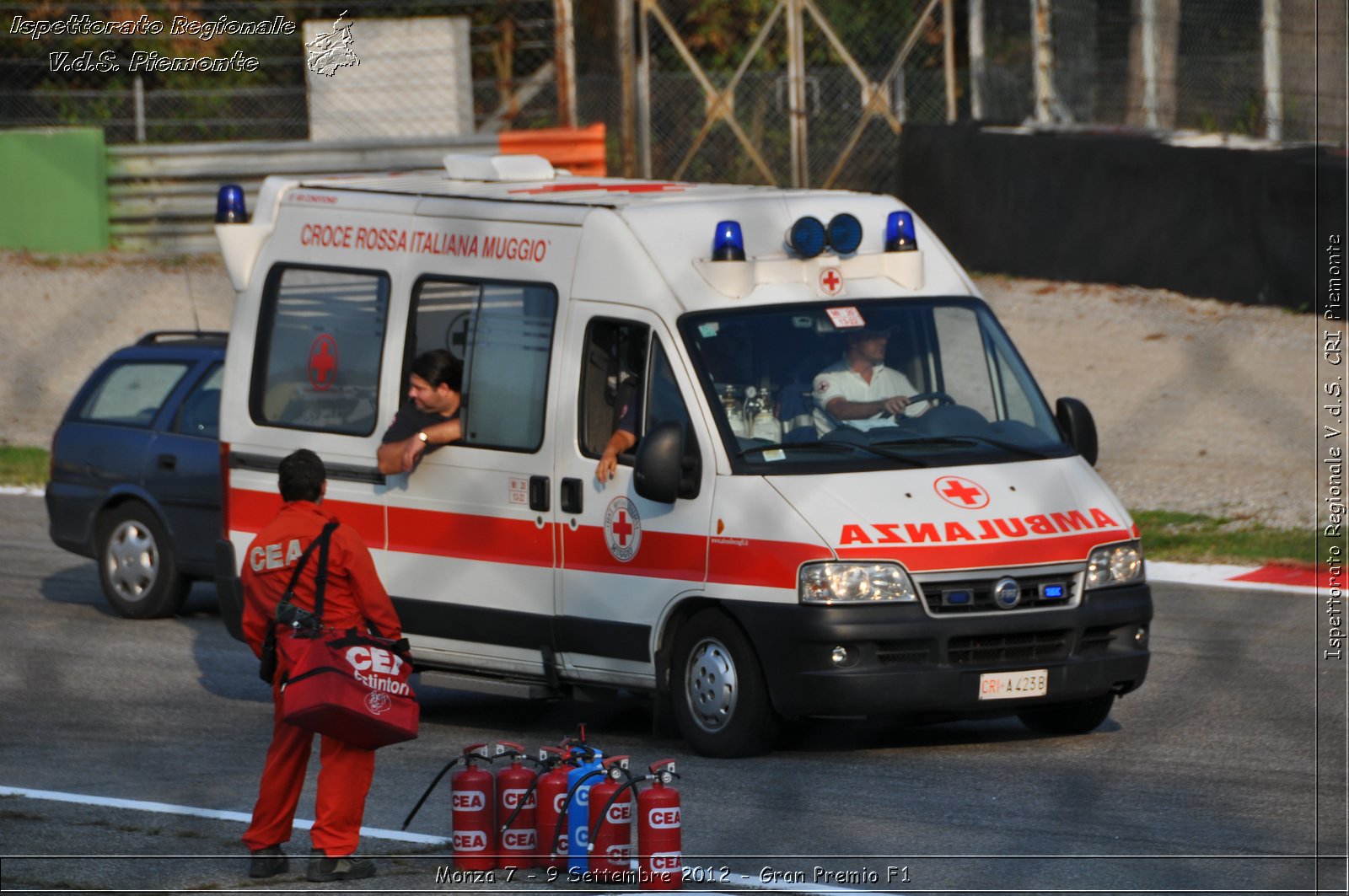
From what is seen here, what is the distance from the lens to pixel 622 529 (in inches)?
383

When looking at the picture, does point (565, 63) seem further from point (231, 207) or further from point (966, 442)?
point (966, 442)

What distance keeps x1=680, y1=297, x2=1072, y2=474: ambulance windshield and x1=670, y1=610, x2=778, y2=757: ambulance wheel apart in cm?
→ 75

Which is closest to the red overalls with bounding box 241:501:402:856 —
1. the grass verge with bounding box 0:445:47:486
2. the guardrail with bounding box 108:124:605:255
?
the grass verge with bounding box 0:445:47:486

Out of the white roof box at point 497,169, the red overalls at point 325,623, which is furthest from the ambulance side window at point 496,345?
the red overalls at point 325,623

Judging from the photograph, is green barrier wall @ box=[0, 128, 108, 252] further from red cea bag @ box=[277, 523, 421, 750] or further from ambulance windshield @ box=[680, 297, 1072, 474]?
red cea bag @ box=[277, 523, 421, 750]

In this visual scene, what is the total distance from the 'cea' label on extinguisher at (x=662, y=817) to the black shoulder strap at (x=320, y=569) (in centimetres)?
135

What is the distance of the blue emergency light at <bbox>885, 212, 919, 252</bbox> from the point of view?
33.6 feet

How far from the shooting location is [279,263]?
11477 millimetres

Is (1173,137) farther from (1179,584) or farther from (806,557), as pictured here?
(806,557)

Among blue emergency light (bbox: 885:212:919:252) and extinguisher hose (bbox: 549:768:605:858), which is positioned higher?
blue emergency light (bbox: 885:212:919:252)

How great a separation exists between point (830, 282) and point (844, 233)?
0.25 metres

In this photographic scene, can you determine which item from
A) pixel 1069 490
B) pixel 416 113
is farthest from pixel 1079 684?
pixel 416 113

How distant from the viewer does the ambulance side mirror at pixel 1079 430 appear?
1013 cm

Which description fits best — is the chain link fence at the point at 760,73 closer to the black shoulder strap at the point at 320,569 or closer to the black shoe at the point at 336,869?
the black shoulder strap at the point at 320,569
